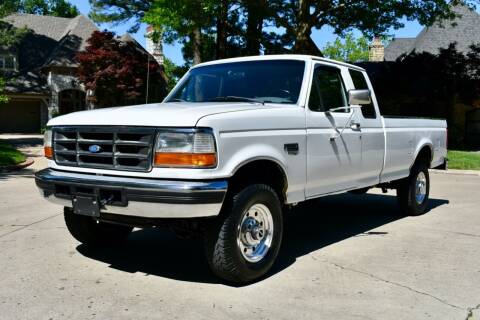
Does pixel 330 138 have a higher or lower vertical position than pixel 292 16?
lower

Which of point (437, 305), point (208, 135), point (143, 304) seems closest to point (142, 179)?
point (208, 135)

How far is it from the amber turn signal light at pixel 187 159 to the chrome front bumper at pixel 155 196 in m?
0.14

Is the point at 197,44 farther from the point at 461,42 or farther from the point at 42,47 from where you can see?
the point at 42,47

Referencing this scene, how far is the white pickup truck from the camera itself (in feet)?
13.9

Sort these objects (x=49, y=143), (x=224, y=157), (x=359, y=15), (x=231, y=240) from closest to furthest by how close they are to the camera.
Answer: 1. (x=224, y=157)
2. (x=231, y=240)
3. (x=49, y=143)
4. (x=359, y=15)

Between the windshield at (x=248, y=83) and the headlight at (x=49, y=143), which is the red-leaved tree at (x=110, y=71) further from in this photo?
the headlight at (x=49, y=143)

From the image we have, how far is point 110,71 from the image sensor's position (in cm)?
2828

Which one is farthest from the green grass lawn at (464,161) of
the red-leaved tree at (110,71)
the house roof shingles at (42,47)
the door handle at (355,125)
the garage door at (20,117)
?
the garage door at (20,117)

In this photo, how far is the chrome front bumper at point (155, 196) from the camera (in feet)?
13.6

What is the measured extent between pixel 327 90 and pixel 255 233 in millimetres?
1983

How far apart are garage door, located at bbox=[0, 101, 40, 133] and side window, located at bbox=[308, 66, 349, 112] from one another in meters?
33.9

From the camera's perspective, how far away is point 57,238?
21.1 ft

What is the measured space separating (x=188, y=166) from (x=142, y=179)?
0.43 meters

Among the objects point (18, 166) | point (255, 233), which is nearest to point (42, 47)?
point (18, 166)
